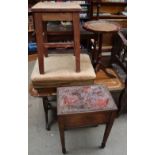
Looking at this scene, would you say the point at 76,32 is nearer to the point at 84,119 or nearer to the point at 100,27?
the point at 100,27

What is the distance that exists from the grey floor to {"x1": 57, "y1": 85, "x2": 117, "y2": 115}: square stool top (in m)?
0.51

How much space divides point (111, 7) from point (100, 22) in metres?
1.49

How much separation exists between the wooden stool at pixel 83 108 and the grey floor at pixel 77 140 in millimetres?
286

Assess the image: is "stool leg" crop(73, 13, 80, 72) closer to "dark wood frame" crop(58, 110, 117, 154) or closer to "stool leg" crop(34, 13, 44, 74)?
"stool leg" crop(34, 13, 44, 74)

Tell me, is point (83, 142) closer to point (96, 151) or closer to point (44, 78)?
point (96, 151)

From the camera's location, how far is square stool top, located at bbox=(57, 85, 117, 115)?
4.27ft

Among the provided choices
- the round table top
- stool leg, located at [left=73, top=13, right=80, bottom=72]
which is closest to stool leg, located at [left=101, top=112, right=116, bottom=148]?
stool leg, located at [left=73, top=13, right=80, bottom=72]

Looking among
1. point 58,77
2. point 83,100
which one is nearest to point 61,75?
point 58,77

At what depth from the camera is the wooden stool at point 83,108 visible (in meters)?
1.29

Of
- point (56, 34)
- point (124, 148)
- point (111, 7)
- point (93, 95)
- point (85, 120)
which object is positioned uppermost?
point (111, 7)

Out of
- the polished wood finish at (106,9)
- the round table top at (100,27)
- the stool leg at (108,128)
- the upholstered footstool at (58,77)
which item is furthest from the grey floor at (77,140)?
the polished wood finish at (106,9)

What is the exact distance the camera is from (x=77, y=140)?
5.57 ft

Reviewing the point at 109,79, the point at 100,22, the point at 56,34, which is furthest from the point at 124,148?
the point at 56,34

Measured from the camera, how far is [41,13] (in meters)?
1.35
